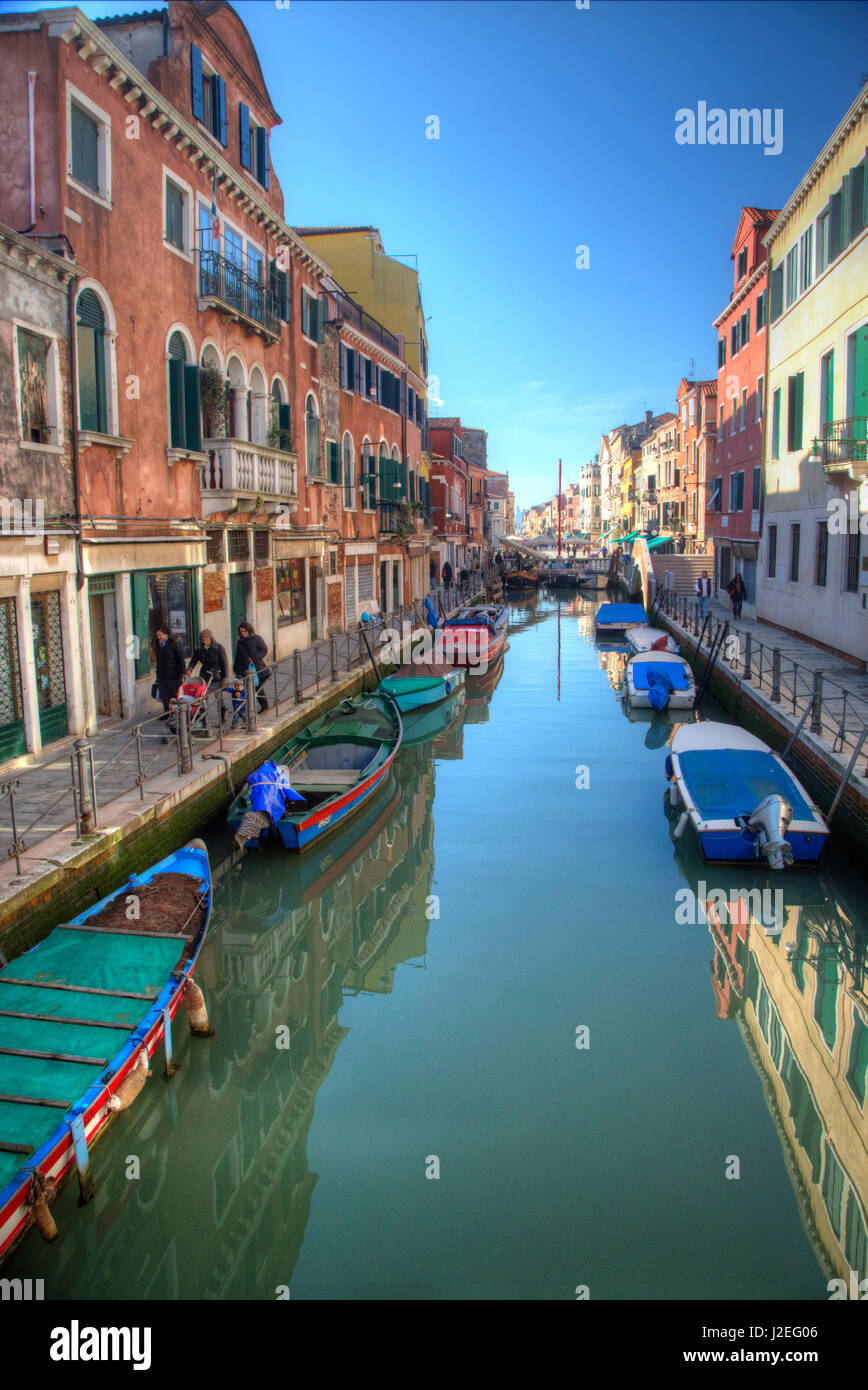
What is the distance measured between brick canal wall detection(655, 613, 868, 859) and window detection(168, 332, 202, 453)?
9147mm

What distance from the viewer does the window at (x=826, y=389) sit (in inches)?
680

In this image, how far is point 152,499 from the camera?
12680mm

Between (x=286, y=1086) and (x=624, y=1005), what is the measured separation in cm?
266

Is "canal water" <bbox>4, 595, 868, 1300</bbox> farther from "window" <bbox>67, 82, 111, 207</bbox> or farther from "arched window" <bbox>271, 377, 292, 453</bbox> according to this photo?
"arched window" <bbox>271, 377, 292, 453</bbox>

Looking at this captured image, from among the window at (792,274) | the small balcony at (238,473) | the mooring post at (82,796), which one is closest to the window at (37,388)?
the mooring post at (82,796)

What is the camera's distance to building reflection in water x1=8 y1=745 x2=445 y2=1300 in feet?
15.6

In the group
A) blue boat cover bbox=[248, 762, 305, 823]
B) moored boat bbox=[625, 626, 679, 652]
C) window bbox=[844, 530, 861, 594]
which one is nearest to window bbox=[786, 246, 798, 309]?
window bbox=[844, 530, 861, 594]

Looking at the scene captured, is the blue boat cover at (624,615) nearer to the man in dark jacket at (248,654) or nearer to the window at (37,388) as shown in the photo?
the man in dark jacket at (248,654)

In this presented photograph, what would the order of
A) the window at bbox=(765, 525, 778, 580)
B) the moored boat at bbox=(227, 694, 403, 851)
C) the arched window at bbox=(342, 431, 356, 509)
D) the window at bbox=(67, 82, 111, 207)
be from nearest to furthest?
1. the moored boat at bbox=(227, 694, 403, 851)
2. the window at bbox=(67, 82, 111, 207)
3. the window at bbox=(765, 525, 778, 580)
4. the arched window at bbox=(342, 431, 356, 509)

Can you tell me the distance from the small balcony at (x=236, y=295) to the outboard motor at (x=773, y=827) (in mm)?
10571

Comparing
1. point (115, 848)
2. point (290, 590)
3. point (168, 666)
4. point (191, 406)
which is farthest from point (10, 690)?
point (290, 590)

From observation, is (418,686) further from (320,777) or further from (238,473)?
(320,777)

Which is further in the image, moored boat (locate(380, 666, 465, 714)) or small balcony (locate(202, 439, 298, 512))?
moored boat (locate(380, 666, 465, 714))

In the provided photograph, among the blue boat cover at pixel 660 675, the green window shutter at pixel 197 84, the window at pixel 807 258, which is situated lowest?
the blue boat cover at pixel 660 675
